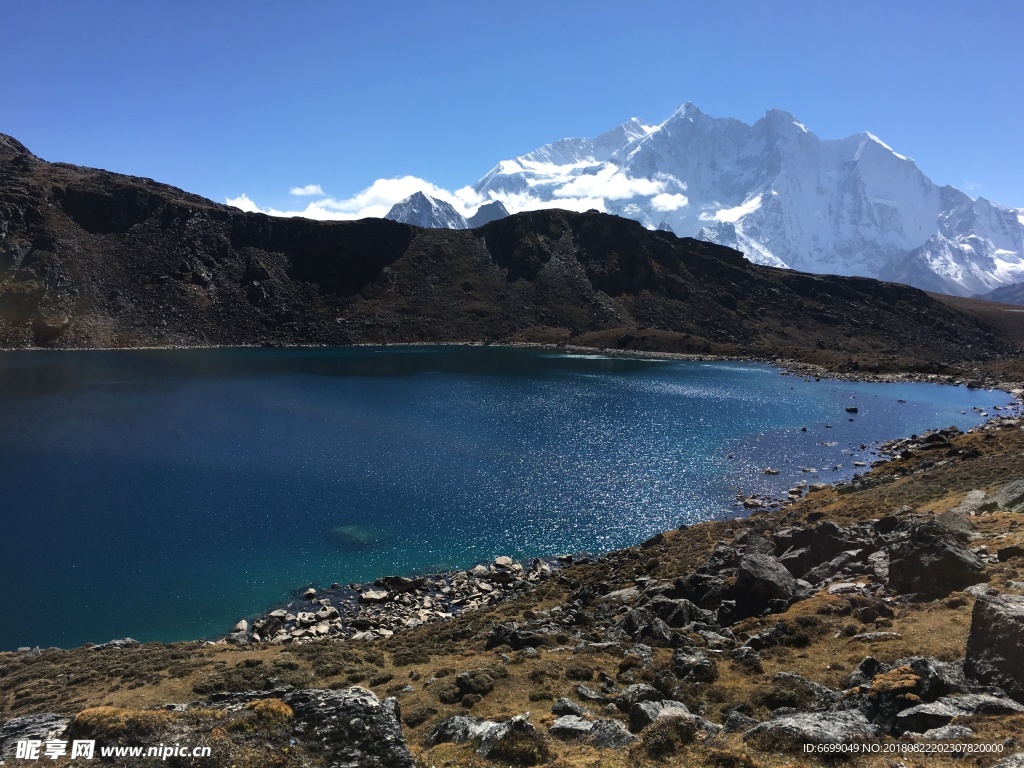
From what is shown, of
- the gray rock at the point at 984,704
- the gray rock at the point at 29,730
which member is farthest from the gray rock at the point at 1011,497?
the gray rock at the point at 29,730

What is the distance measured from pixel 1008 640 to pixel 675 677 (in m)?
10.0

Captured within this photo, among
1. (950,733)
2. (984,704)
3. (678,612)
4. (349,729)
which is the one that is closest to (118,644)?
(349,729)

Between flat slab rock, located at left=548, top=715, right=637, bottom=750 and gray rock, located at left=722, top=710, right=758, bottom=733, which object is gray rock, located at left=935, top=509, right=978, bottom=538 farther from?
flat slab rock, located at left=548, top=715, right=637, bottom=750

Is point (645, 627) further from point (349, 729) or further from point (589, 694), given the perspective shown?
point (349, 729)

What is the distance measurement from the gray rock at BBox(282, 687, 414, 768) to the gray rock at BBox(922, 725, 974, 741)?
40.0 ft

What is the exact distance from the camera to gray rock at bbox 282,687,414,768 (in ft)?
42.2

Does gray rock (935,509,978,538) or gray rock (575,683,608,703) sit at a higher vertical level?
gray rock (935,509,978,538)

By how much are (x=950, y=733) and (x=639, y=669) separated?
35.0 feet

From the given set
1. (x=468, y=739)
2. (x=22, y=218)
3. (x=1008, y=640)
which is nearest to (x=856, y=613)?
(x=1008, y=640)

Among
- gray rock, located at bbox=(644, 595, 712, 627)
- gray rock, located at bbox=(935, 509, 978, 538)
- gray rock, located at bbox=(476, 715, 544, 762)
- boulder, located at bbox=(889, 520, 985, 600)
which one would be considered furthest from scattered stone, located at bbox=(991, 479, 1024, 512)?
gray rock, located at bbox=(476, 715, 544, 762)

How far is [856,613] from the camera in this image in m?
23.8

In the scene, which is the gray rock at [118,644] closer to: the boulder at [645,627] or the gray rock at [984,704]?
the boulder at [645,627]

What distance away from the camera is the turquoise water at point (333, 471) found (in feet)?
140

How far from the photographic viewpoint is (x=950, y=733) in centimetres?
1348
